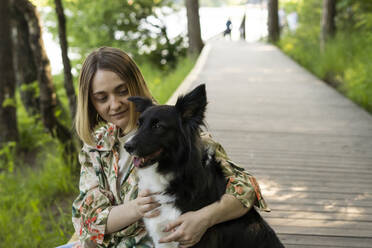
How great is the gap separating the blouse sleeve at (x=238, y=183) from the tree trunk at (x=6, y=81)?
20.8ft

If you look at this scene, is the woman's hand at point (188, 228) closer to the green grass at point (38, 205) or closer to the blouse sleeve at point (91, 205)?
the blouse sleeve at point (91, 205)

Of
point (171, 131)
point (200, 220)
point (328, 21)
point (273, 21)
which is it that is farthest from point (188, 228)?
point (273, 21)

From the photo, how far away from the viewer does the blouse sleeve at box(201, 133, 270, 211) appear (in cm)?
198

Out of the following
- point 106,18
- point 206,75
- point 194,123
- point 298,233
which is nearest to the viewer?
point 194,123

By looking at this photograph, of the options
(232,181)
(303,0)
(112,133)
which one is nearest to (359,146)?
(232,181)

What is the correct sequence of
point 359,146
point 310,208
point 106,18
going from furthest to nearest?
point 106,18, point 359,146, point 310,208

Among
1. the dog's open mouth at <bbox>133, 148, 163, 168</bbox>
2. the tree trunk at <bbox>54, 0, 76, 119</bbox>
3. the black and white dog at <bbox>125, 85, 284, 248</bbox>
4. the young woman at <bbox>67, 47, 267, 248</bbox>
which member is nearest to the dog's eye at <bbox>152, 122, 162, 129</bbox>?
the black and white dog at <bbox>125, 85, 284, 248</bbox>

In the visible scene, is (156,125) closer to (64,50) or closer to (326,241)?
(326,241)

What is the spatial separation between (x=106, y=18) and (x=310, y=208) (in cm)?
1486

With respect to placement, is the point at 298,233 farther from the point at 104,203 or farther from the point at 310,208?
the point at 104,203

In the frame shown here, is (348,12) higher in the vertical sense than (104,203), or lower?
higher

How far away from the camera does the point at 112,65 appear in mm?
2189

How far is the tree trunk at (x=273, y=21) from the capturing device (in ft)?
58.0

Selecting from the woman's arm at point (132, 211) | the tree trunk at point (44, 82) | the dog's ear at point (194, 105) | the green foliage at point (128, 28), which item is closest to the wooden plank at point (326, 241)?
the woman's arm at point (132, 211)
